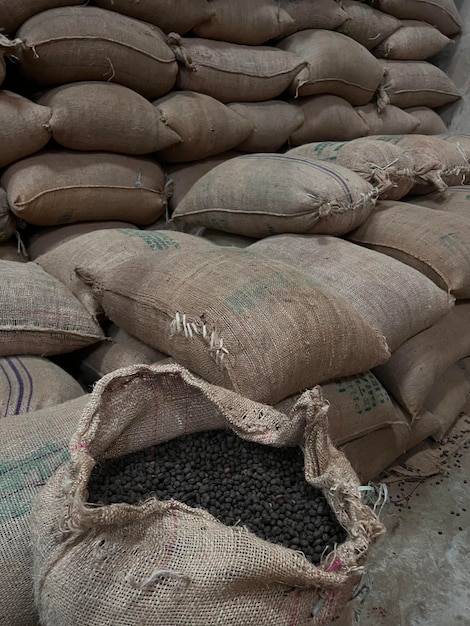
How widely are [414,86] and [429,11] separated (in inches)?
15.5

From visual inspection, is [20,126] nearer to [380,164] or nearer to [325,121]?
[380,164]

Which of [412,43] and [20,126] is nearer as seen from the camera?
[20,126]

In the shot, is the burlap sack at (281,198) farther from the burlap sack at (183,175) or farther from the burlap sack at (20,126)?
the burlap sack at (20,126)

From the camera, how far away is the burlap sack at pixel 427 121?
258cm

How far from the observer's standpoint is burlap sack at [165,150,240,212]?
1.87 m

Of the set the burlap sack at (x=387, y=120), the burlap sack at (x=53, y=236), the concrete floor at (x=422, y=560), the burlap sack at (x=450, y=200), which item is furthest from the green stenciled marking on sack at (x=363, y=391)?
the burlap sack at (x=387, y=120)

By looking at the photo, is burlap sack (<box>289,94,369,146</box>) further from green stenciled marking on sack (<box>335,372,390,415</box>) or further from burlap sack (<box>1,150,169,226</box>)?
green stenciled marking on sack (<box>335,372,390,415</box>)

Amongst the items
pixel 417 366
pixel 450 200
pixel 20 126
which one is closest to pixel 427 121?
pixel 450 200

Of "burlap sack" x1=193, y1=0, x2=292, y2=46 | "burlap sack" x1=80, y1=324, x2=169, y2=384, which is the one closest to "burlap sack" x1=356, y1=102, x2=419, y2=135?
"burlap sack" x1=193, y1=0, x2=292, y2=46

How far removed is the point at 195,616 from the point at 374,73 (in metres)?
A: 2.28

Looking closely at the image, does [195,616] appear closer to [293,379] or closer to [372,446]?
[293,379]

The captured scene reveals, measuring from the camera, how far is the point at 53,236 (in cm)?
165

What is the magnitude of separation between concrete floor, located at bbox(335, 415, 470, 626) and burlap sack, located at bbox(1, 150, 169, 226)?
1.18 metres

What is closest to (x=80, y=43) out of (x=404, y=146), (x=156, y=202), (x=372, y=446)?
(x=156, y=202)
